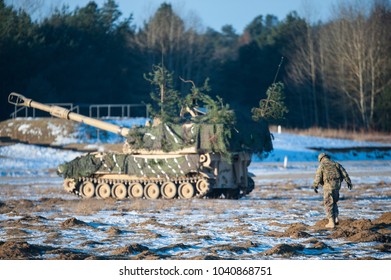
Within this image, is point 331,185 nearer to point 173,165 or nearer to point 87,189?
point 173,165

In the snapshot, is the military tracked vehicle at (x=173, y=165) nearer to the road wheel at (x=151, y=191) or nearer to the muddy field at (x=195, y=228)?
the road wheel at (x=151, y=191)

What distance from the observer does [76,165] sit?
2670 centimetres

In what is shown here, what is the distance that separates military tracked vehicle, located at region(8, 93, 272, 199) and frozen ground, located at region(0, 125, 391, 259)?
0.90 metres

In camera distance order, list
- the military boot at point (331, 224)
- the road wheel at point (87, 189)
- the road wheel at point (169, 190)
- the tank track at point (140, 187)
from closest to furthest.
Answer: the military boot at point (331, 224) < the tank track at point (140, 187) < the road wheel at point (169, 190) < the road wheel at point (87, 189)

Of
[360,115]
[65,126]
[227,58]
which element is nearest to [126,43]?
[227,58]

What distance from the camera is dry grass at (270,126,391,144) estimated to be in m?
50.1

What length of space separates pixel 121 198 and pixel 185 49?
35700 mm

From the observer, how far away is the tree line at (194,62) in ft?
161

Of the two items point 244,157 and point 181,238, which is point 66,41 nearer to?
point 244,157

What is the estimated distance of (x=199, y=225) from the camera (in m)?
17.6

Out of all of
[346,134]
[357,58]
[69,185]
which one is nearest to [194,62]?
[346,134]

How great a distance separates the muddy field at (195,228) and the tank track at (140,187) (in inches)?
20.6

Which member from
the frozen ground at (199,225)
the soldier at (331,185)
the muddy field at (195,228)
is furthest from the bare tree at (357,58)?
the soldier at (331,185)

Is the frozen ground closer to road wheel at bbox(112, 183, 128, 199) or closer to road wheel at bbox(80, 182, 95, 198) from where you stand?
road wheel at bbox(80, 182, 95, 198)
